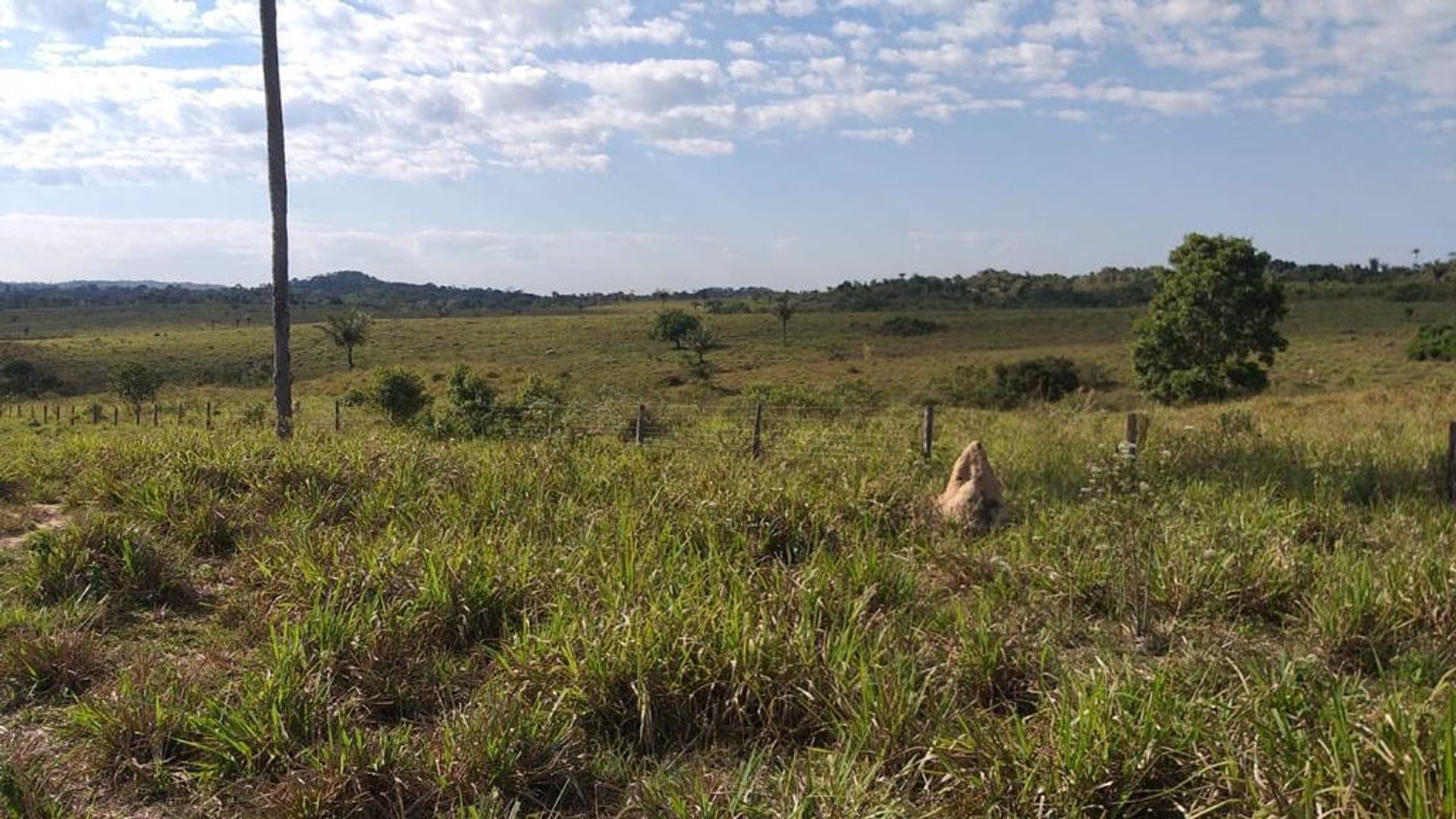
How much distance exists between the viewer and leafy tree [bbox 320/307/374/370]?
7069 cm

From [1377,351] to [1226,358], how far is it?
1946 centimetres

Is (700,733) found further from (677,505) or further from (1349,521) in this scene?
(1349,521)

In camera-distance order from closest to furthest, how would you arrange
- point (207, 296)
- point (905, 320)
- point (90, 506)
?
point (90, 506), point (905, 320), point (207, 296)

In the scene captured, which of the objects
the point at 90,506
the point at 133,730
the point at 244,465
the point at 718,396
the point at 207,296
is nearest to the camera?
the point at 133,730

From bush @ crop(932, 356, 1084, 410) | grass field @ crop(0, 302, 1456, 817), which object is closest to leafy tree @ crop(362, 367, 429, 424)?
grass field @ crop(0, 302, 1456, 817)

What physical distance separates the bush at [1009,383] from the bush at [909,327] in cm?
2733

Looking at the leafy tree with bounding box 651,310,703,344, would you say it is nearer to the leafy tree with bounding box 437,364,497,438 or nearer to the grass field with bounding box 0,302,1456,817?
the leafy tree with bounding box 437,364,497,438

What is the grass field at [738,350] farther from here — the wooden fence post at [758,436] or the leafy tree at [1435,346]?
the wooden fence post at [758,436]

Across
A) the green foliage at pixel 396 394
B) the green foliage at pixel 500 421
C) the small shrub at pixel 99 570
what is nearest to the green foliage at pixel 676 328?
the green foliage at pixel 396 394

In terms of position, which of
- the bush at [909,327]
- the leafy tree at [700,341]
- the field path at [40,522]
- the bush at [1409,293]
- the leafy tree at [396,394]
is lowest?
the leafy tree at [396,394]

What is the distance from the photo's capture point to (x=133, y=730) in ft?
12.9

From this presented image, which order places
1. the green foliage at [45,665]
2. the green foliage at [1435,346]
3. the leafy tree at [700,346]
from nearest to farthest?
the green foliage at [45,665] < the green foliage at [1435,346] < the leafy tree at [700,346]

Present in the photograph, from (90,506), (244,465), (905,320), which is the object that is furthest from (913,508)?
(905,320)

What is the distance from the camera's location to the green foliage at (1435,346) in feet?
149
